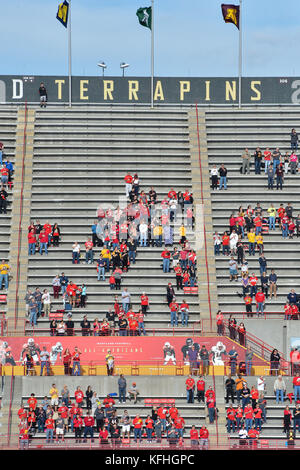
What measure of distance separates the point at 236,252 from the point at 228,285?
180cm

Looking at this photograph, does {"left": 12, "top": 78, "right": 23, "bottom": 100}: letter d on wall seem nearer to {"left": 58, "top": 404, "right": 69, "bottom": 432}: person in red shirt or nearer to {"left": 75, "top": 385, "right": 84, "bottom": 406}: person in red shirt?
{"left": 75, "top": 385, "right": 84, "bottom": 406}: person in red shirt

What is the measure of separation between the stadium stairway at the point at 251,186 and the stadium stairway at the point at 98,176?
5.37 feet

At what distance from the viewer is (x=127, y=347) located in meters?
40.8

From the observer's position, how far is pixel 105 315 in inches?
1743

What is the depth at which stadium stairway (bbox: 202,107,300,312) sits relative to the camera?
4622cm

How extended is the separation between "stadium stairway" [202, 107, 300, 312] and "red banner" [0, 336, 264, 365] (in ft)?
15.1

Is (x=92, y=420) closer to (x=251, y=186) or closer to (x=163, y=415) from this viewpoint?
(x=163, y=415)

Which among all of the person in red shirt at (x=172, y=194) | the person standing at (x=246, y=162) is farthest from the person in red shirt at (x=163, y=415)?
the person standing at (x=246, y=162)

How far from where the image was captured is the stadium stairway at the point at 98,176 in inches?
1794

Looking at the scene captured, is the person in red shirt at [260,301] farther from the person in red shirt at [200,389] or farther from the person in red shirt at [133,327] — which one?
the person in red shirt at [200,389]

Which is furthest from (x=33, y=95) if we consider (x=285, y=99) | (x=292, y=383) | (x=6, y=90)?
(x=292, y=383)

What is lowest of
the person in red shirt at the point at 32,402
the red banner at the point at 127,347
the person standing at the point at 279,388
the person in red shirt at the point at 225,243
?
the person in red shirt at the point at 32,402

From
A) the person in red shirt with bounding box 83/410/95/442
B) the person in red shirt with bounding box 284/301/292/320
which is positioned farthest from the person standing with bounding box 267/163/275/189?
the person in red shirt with bounding box 83/410/95/442
